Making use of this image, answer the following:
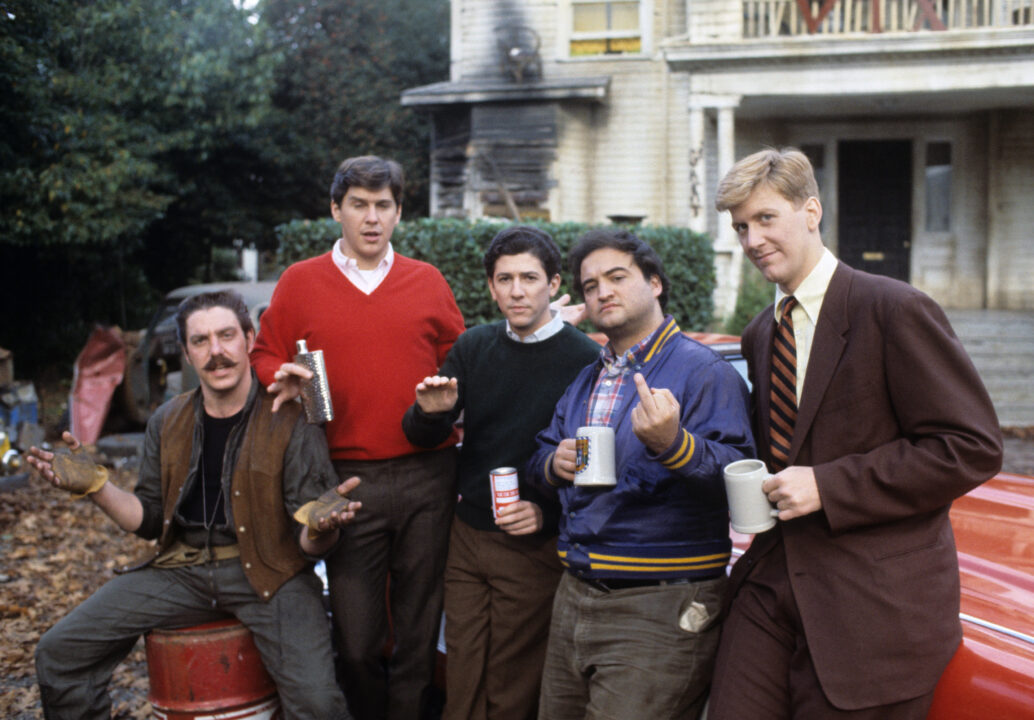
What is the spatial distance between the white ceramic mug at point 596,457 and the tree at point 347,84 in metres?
19.1

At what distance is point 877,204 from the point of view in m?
16.0

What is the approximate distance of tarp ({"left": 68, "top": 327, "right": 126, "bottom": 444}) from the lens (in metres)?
10.8

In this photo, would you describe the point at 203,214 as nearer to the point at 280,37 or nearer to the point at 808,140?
the point at 280,37

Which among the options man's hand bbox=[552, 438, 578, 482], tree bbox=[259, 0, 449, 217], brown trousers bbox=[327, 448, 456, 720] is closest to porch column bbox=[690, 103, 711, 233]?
tree bbox=[259, 0, 449, 217]

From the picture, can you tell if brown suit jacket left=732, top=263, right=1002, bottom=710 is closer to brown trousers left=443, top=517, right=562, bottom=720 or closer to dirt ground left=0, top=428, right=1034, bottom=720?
brown trousers left=443, top=517, right=562, bottom=720

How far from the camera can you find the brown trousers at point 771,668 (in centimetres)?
211

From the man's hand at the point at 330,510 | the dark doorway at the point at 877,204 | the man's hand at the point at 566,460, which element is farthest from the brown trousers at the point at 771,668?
the dark doorway at the point at 877,204

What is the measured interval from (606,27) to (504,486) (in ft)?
49.4

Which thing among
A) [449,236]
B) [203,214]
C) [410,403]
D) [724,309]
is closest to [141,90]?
[203,214]

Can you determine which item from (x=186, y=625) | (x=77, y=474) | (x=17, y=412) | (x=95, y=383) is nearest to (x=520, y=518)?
(x=186, y=625)

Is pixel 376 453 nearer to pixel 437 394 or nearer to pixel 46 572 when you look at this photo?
pixel 437 394

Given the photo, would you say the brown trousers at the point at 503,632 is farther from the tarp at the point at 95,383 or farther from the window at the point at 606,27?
the window at the point at 606,27

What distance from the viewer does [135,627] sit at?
331cm

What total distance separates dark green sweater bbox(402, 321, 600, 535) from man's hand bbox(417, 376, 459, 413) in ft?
0.16
